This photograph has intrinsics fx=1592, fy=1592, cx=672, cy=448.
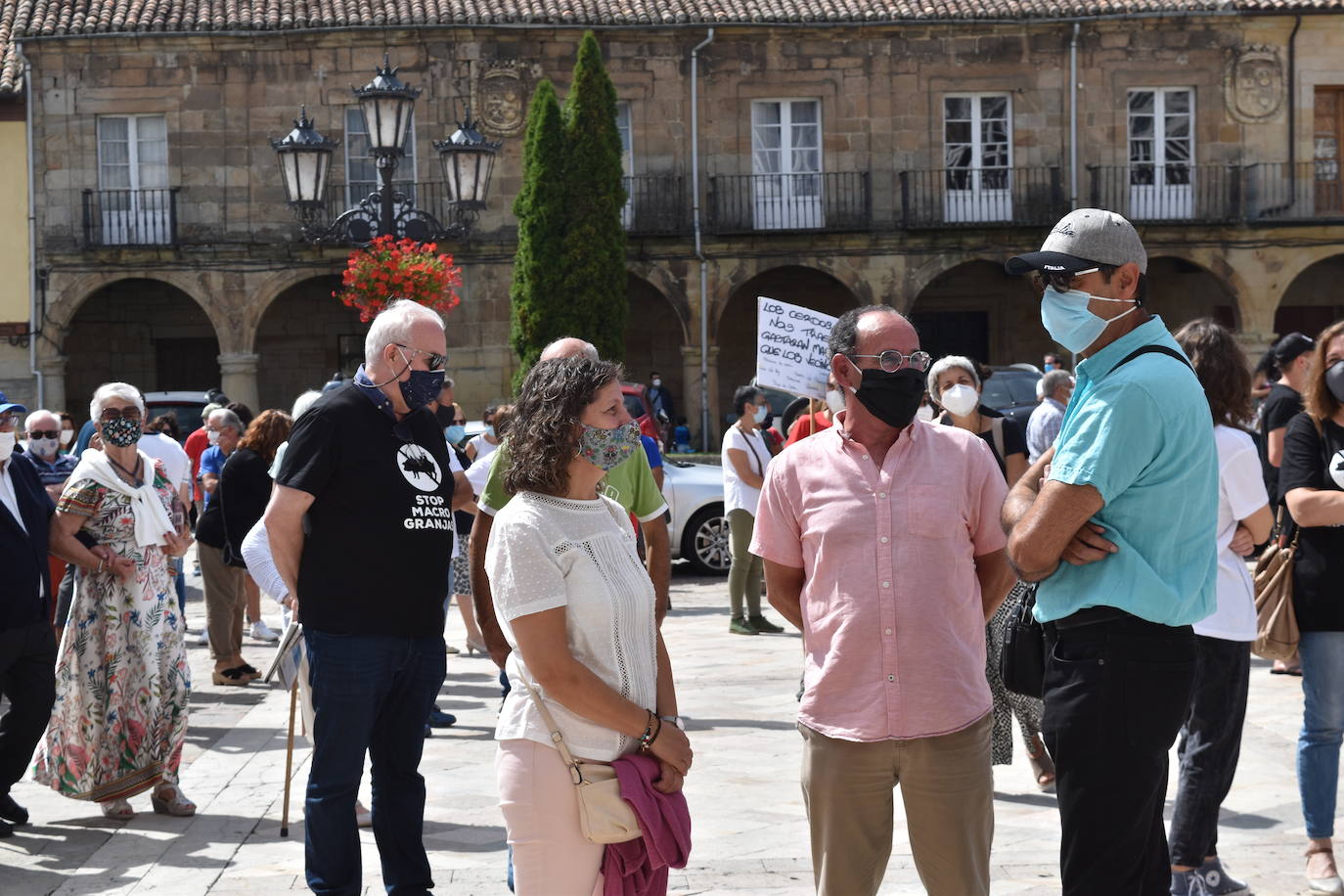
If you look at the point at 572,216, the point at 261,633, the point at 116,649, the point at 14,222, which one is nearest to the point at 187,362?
the point at 14,222

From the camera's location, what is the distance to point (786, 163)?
28.3 meters

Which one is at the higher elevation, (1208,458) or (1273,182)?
(1273,182)

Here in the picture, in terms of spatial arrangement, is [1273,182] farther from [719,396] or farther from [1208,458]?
[1208,458]

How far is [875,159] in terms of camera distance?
28.2 metres

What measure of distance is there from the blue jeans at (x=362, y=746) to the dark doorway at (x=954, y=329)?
26743 mm

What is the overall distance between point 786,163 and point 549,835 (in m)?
25.4

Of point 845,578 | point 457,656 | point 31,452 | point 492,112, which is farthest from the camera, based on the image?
point 492,112

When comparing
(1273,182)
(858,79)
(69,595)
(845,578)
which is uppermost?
(858,79)

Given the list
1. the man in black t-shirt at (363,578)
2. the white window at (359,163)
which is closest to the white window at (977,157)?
the white window at (359,163)

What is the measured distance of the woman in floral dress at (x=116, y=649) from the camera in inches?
267

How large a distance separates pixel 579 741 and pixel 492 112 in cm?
2459

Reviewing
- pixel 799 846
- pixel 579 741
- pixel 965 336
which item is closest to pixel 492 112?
pixel 965 336

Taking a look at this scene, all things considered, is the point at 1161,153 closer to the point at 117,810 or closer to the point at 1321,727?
the point at 1321,727

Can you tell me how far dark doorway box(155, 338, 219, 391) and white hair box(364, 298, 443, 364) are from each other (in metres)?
27.0
